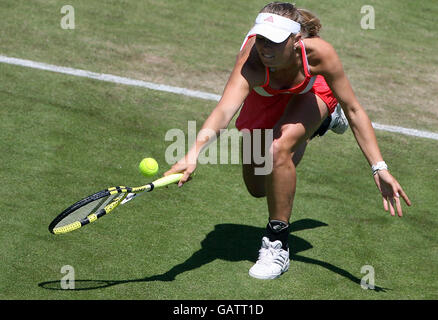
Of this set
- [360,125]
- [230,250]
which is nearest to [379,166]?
[360,125]

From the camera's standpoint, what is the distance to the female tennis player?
5.50m

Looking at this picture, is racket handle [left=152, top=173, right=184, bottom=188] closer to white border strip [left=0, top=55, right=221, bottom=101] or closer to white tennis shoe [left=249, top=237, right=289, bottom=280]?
white tennis shoe [left=249, top=237, right=289, bottom=280]

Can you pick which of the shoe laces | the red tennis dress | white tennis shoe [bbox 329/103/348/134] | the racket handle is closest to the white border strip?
white tennis shoe [bbox 329/103/348/134]

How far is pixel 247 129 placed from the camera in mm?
6184

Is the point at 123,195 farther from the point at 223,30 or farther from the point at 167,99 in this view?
the point at 223,30

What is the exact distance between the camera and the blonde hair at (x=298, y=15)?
217 inches

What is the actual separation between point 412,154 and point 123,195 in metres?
4.05

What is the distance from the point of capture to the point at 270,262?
592cm

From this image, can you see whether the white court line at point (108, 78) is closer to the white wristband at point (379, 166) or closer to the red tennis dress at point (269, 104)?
the red tennis dress at point (269, 104)

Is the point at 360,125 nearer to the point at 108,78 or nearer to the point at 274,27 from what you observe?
the point at 274,27

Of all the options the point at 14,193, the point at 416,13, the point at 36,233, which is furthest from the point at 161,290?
the point at 416,13

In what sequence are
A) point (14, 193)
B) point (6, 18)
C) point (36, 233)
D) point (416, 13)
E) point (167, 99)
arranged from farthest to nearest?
point (416, 13)
point (6, 18)
point (167, 99)
point (14, 193)
point (36, 233)

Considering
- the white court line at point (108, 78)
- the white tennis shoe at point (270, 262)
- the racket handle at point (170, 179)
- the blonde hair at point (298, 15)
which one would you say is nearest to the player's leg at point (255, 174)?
the white tennis shoe at point (270, 262)

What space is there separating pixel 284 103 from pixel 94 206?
1.75 meters
